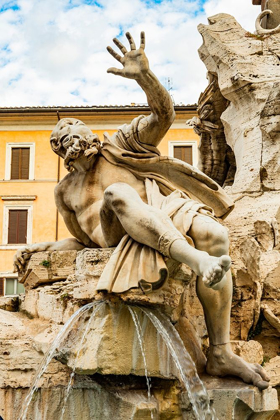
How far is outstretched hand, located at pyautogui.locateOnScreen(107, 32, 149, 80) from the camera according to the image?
15.0 ft

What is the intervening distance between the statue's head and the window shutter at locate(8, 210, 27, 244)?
70.9ft

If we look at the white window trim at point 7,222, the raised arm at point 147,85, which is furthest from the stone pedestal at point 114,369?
the white window trim at point 7,222

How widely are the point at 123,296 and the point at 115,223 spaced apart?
2.01 ft

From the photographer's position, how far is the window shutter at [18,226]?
26.3 metres

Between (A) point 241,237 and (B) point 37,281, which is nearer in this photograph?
(B) point 37,281

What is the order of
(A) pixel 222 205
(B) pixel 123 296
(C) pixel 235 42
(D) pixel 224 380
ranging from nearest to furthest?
(B) pixel 123 296 < (D) pixel 224 380 < (A) pixel 222 205 < (C) pixel 235 42

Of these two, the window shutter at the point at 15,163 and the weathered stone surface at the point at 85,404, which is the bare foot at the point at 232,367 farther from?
the window shutter at the point at 15,163

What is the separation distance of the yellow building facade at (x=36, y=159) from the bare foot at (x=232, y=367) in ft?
Result: 70.2

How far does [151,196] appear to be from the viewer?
4828mm

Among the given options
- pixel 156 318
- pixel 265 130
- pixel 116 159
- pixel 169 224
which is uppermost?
pixel 265 130

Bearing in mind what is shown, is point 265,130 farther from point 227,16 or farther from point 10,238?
point 10,238

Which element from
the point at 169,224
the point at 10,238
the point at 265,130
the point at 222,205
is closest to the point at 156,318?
the point at 169,224

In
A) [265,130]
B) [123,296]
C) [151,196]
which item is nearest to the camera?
[123,296]

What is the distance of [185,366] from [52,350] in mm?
847
